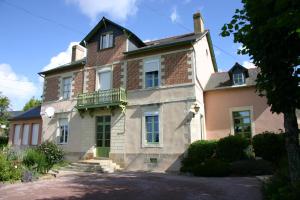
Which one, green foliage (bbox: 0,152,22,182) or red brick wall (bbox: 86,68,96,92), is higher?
red brick wall (bbox: 86,68,96,92)

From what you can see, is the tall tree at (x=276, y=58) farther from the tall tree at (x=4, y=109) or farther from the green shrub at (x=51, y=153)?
the tall tree at (x=4, y=109)

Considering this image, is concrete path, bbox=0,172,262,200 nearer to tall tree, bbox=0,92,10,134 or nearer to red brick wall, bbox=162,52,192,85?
red brick wall, bbox=162,52,192,85

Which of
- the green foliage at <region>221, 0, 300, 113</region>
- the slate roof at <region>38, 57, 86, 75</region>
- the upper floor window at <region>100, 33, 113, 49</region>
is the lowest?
the green foliage at <region>221, 0, 300, 113</region>

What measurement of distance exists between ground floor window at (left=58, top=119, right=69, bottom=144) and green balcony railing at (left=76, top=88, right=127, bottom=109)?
2.07 meters

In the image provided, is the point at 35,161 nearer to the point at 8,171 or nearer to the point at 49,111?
the point at 8,171

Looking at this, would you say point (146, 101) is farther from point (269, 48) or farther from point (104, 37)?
point (269, 48)

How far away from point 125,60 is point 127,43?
3.55 ft

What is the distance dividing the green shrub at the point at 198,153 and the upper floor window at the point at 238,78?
498 centimetres

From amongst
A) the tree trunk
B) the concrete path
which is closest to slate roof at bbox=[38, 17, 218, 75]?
the concrete path

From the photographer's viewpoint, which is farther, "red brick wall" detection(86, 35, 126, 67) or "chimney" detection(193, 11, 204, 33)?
"chimney" detection(193, 11, 204, 33)

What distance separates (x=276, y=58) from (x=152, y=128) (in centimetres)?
963

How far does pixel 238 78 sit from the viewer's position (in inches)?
659

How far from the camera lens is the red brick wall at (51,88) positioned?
19016 mm

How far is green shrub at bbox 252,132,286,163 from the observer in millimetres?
12258
